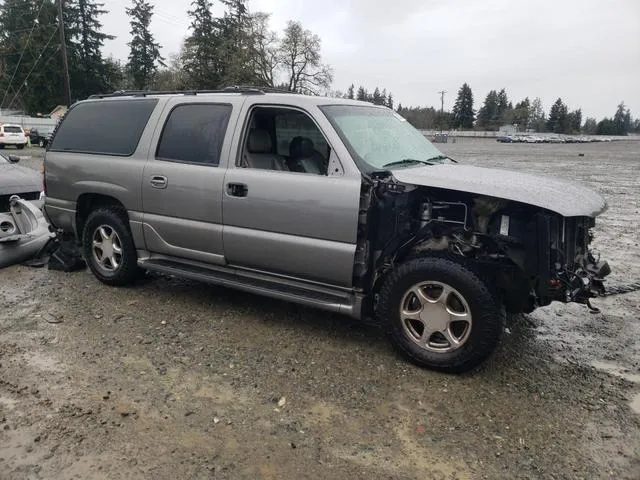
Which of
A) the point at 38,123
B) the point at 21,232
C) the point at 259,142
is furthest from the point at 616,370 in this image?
the point at 38,123

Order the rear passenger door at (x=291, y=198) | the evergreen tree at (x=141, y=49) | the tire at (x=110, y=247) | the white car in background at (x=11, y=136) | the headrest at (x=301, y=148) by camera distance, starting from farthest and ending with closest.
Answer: the evergreen tree at (x=141, y=49) → the white car in background at (x=11, y=136) → the tire at (x=110, y=247) → the headrest at (x=301, y=148) → the rear passenger door at (x=291, y=198)

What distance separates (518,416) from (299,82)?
5780cm

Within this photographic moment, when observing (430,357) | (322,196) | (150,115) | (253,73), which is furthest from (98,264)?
(253,73)

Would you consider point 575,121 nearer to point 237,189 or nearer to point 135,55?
point 135,55

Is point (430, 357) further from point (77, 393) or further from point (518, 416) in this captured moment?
point (77, 393)

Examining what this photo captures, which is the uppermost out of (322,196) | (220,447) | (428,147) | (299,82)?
(299,82)

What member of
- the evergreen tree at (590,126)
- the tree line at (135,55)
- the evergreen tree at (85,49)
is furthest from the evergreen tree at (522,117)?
the evergreen tree at (85,49)

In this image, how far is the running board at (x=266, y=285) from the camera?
396 cm

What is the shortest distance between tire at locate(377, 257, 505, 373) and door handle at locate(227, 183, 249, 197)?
1.39 m

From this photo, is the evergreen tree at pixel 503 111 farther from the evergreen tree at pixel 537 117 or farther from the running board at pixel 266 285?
the running board at pixel 266 285

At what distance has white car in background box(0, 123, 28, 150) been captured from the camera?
28.9 metres

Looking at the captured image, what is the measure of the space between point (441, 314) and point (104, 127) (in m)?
3.89

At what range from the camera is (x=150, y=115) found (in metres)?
5.01

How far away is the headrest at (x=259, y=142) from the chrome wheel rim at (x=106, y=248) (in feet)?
5.97
